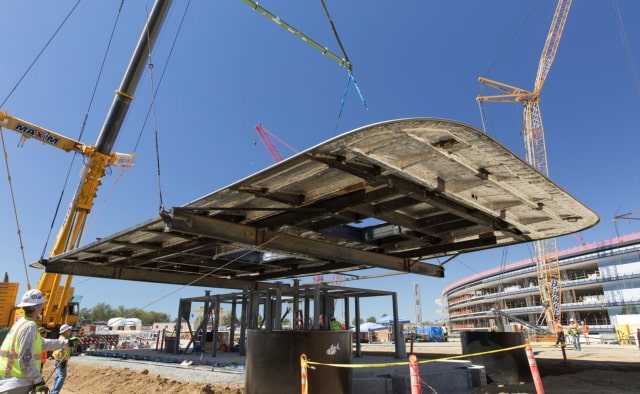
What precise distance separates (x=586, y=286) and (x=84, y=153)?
61.5 m

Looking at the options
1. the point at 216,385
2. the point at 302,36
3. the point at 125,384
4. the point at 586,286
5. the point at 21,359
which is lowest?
the point at 125,384

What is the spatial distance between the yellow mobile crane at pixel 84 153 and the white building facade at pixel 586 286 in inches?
1187

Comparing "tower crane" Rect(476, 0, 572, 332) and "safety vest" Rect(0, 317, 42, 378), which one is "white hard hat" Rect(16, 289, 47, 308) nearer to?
"safety vest" Rect(0, 317, 42, 378)

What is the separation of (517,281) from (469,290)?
19.6m

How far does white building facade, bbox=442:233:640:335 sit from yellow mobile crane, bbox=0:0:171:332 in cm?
3014

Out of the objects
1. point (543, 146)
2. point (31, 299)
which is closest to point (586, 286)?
point (543, 146)

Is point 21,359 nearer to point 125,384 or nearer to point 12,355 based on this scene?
point 12,355

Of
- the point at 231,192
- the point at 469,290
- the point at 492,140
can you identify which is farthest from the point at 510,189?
the point at 469,290

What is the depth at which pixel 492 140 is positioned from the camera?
5656 mm

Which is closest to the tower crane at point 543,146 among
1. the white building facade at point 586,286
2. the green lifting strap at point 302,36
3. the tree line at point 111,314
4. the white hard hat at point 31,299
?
the white building facade at point 586,286

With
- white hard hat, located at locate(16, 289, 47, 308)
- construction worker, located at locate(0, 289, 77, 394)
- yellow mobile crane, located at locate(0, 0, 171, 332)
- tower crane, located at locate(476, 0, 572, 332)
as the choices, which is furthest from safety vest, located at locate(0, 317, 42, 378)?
tower crane, located at locate(476, 0, 572, 332)

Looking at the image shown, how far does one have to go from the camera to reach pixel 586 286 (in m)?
54.3

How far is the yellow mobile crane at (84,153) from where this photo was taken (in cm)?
1544

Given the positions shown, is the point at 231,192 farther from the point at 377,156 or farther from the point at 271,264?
the point at 271,264
